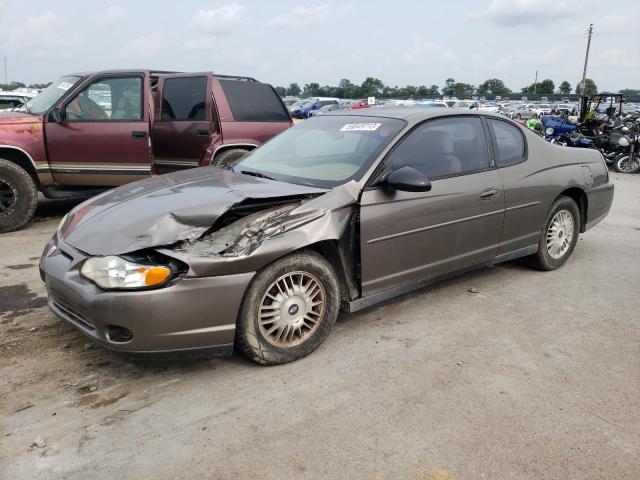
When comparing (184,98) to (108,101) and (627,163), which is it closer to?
(108,101)

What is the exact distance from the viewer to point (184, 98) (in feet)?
23.2

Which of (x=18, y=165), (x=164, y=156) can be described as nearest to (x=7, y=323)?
(x=18, y=165)

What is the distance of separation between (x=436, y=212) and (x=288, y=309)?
4.47ft

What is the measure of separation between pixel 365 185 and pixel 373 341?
3.43 ft

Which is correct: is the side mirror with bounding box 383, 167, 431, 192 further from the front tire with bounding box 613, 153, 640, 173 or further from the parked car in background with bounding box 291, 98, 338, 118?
the parked car in background with bounding box 291, 98, 338, 118

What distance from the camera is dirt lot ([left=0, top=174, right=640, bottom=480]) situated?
2.46 meters

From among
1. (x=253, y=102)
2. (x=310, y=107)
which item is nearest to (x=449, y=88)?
(x=310, y=107)

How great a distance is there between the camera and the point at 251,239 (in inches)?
124

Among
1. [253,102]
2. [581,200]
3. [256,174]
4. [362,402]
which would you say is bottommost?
[362,402]

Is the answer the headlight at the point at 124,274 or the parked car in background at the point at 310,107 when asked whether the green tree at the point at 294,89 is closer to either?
the parked car in background at the point at 310,107

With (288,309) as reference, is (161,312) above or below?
above

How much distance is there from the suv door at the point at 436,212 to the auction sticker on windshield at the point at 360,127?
0.29 m

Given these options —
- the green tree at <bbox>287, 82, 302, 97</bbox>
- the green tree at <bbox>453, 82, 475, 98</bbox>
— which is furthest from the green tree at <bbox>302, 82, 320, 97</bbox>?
→ the green tree at <bbox>453, 82, 475, 98</bbox>

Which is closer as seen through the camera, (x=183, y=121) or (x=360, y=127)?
(x=360, y=127)
